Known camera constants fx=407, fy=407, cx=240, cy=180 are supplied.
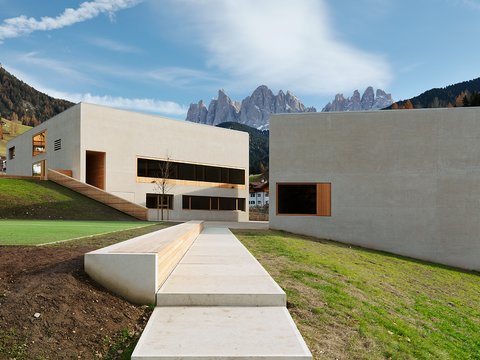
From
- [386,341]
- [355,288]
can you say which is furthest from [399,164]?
[386,341]

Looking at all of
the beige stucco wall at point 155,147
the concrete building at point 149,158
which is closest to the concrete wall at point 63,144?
the concrete building at point 149,158

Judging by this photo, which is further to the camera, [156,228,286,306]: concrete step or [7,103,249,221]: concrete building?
[7,103,249,221]: concrete building

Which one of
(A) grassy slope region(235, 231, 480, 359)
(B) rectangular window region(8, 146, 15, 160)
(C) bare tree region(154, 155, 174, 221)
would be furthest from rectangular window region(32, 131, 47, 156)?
(A) grassy slope region(235, 231, 480, 359)

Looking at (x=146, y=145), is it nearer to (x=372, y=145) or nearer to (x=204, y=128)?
(x=204, y=128)

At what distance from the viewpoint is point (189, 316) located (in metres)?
4.73

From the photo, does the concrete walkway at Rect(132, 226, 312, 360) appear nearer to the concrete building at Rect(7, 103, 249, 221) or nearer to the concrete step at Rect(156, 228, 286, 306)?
the concrete step at Rect(156, 228, 286, 306)

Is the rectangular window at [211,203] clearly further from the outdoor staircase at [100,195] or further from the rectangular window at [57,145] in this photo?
the rectangular window at [57,145]

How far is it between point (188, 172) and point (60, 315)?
31.1 meters

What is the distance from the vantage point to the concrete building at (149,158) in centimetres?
3019

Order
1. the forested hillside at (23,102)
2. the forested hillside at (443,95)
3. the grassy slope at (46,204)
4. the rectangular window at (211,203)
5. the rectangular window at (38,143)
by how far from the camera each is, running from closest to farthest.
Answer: the grassy slope at (46,204) → the rectangular window at (211,203) → the rectangular window at (38,143) → the forested hillside at (443,95) → the forested hillside at (23,102)

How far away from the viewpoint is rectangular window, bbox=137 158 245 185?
32.6 metres

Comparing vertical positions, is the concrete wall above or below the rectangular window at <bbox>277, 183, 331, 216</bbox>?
above

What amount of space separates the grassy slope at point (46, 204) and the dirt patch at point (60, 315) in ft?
53.7

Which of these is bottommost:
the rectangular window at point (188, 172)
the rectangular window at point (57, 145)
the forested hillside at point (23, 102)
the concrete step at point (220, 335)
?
the concrete step at point (220, 335)
